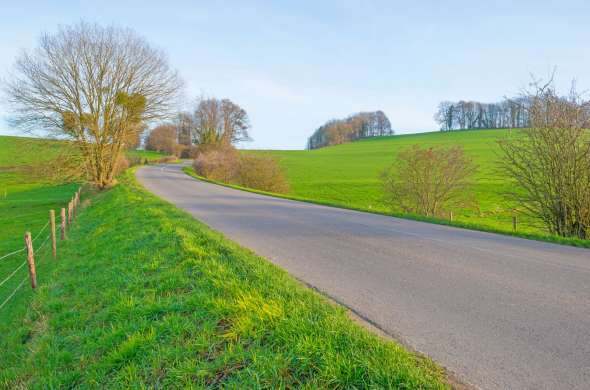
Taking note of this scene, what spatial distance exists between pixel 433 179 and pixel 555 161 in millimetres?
10384

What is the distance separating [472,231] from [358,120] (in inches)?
4345

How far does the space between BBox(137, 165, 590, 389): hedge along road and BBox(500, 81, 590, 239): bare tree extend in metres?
3.92

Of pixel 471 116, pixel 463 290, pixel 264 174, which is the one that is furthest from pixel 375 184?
pixel 471 116

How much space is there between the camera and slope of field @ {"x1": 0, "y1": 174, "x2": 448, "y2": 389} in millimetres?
3057

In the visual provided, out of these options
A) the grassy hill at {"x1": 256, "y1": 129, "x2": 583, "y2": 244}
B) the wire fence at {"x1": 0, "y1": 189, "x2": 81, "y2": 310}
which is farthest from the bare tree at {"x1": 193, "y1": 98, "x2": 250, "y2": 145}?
the wire fence at {"x1": 0, "y1": 189, "x2": 81, "y2": 310}

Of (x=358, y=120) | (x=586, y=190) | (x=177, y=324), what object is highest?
(x=358, y=120)

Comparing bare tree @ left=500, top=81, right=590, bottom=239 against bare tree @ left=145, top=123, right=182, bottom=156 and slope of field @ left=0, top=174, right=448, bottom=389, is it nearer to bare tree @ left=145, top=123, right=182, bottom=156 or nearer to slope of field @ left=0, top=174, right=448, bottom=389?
slope of field @ left=0, top=174, right=448, bottom=389

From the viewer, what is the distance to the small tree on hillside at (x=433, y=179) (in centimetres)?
2172

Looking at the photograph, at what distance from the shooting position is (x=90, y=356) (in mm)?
4023

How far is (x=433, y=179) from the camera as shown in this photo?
72.1 feet

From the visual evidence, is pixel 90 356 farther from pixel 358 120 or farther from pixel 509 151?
pixel 358 120

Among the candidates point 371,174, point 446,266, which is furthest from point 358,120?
point 446,266

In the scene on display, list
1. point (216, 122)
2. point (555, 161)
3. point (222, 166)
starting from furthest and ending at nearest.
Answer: point (216, 122), point (222, 166), point (555, 161)

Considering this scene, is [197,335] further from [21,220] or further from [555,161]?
[21,220]
